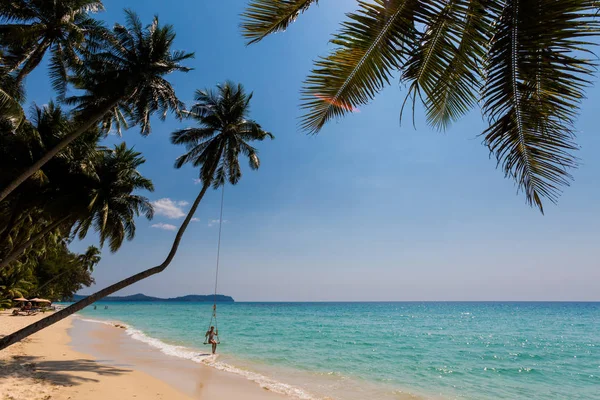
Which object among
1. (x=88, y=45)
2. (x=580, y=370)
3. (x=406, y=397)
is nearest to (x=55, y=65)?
(x=88, y=45)

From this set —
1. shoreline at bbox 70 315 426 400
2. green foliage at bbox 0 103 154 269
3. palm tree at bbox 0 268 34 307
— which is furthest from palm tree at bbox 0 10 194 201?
palm tree at bbox 0 268 34 307

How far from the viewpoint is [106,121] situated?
625 inches

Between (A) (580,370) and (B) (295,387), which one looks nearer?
(B) (295,387)

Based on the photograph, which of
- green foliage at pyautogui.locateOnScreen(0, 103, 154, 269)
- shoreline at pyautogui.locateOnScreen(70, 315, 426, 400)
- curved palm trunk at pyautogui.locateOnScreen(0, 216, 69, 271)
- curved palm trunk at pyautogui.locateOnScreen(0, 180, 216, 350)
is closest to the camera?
curved palm trunk at pyautogui.locateOnScreen(0, 180, 216, 350)

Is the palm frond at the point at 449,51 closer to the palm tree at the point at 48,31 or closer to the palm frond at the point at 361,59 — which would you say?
the palm frond at the point at 361,59

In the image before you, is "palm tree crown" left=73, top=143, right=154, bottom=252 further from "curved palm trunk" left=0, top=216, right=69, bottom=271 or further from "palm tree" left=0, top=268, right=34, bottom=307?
"palm tree" left=0, top=268, right=34, bottom=307

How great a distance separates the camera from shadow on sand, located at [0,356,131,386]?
10.7 meters

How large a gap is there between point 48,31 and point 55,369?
1149 centimetres

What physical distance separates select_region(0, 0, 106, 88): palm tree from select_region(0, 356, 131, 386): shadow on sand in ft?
29.8

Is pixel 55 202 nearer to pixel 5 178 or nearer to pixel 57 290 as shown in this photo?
pixel 5 178

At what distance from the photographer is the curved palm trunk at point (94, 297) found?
6117 millimetres

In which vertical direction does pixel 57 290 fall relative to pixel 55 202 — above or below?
below

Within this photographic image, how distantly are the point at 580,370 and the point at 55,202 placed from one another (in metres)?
27.2

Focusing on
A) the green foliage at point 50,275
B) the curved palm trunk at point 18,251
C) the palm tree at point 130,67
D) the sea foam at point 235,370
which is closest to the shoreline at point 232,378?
the sea foam at point 235,370
